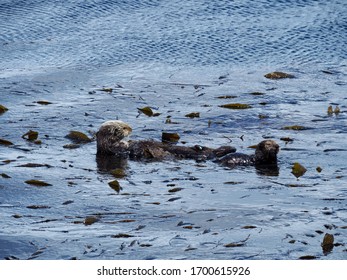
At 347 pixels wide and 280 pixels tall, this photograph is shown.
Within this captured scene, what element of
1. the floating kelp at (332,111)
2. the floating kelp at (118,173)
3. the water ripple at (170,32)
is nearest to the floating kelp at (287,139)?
the floating kelp at (332,111)

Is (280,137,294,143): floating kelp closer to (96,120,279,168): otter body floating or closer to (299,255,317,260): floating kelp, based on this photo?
(96,120,279,168): otter body floating

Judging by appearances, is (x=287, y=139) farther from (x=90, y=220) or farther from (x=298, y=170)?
(x=90, y=220)

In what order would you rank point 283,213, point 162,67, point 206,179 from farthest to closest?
point 162,67, point 206,179, point 283,213

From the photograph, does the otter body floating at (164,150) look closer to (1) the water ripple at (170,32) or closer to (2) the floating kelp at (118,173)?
(2) the floating kelp at (118,173)

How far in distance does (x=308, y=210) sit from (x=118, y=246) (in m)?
1.53

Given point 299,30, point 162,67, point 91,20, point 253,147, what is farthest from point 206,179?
point 91,20

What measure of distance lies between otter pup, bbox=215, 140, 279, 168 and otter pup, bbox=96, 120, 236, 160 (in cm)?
17

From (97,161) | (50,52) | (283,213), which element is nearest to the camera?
(283,213)

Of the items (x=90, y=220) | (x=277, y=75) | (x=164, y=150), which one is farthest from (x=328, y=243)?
(x=277, y=75)

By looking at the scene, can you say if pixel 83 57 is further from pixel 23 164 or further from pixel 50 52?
pixel 23 164

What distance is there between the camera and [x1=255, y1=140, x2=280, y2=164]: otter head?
7.76 m

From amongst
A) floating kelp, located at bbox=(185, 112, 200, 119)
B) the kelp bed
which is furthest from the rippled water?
floating kelp, located at bbox=(185, 112, 200, 119)

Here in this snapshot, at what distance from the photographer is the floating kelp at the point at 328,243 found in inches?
226

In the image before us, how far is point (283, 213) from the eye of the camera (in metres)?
6.48
